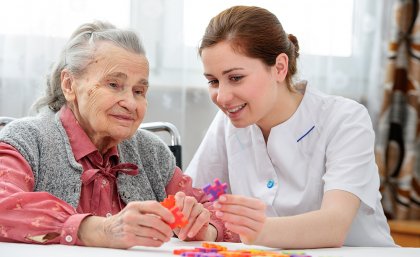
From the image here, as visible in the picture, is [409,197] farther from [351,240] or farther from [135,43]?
[135,43]

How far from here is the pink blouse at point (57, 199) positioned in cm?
147

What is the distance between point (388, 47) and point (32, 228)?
256 centimetres

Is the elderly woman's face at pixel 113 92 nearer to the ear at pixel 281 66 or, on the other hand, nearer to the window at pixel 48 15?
the ear at pixel 281 66

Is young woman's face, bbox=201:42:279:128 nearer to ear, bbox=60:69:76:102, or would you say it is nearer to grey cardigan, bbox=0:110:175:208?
grey cardigan, bbox=0:110:175:208

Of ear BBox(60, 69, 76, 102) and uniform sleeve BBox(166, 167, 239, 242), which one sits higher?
ear BBox(60, 69, 76, 102)

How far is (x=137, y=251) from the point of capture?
143 centimetres

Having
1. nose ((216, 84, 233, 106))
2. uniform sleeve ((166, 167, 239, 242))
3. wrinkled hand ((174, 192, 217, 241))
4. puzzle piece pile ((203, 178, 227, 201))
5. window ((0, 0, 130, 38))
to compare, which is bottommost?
uniform sleeve ((166, 167, 239, 242))

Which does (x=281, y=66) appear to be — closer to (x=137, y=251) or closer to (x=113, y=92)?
(x=113, y=92)

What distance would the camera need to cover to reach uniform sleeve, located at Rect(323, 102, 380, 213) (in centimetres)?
183

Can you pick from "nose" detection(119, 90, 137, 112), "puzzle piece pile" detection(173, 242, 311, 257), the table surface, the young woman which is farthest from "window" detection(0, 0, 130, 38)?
"puzzle piece pile" detection(173, 242, 311, 257)

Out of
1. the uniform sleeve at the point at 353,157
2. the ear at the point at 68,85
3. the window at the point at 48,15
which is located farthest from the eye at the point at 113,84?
the window at the point at 48,15

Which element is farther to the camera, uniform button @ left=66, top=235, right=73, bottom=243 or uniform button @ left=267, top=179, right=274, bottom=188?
uniform button @ left=267, top=179, right=274, bottom=188

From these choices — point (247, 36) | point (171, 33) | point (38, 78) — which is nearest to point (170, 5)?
point (171, 33)

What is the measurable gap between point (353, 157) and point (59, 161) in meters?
0.77
